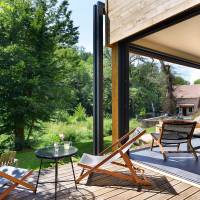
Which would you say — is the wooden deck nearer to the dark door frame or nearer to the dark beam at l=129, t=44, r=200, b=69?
the dark door frame

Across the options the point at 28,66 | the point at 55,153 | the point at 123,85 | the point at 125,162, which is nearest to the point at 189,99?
the point at 28,66

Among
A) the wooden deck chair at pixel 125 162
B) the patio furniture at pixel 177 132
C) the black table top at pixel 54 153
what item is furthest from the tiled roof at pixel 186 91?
the black table top at pixel 54 153

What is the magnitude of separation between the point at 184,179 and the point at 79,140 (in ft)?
26.1

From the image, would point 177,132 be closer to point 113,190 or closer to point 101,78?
point 101,78

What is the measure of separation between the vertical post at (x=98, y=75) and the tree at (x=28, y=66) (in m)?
5.38

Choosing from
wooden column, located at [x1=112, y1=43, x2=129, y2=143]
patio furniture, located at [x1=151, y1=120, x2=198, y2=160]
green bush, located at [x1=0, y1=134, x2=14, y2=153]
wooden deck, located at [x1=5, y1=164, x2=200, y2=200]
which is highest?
wooden column, located at [x1=112, y1=43, x2=129, y2=143]

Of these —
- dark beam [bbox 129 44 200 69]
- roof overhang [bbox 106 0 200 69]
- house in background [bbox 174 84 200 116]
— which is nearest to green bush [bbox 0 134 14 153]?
roof overhang [bbox 106 0 200 69]

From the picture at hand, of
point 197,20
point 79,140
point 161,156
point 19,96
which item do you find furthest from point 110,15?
point 79,140

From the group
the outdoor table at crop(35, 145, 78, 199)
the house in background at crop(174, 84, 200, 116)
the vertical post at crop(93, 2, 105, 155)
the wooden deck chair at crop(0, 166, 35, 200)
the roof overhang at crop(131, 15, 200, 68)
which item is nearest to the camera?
the wooden deck chair at crop(0, 166, 35, 200)

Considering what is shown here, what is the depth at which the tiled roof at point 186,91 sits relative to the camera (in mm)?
21831

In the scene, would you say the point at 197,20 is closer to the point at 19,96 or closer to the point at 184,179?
the point at 184,179

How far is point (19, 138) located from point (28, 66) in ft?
10.5

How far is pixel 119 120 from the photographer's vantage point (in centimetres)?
500

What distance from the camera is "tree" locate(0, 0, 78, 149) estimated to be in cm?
973
